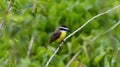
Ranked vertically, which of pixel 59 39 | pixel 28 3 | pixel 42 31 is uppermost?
pixel 28 3

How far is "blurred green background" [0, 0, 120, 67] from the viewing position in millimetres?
1226

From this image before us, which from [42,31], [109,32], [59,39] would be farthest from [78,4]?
[109,32]

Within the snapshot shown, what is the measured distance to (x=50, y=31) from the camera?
19.7 ft

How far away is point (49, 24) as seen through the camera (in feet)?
19.5

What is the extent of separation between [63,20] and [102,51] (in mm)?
2780

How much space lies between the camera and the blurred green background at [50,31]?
4.02 feet

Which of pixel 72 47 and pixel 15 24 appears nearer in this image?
pixel 15 24

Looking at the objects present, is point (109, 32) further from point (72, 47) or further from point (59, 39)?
point (59, 39)

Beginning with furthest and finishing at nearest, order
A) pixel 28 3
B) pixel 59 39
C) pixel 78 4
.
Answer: pixel 78 4 → pixel 59 39 → pixel 28 3

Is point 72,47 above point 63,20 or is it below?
above

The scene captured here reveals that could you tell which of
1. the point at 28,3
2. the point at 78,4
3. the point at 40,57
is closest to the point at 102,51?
the point at 40,57

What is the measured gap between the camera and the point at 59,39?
183 inches

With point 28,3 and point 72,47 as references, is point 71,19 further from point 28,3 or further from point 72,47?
point 28,3

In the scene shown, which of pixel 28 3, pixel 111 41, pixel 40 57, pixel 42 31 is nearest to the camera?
pixel 111 41
